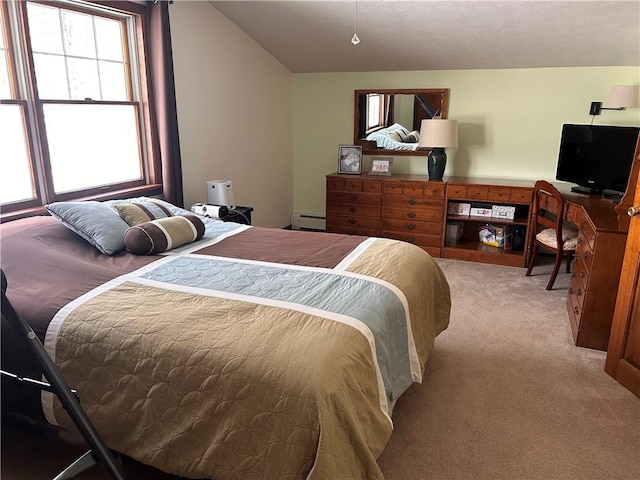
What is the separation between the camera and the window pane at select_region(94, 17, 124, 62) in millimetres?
3174

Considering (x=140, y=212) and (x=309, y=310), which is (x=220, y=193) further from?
(x=309, y=310)

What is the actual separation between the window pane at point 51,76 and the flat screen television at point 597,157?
12.7ft

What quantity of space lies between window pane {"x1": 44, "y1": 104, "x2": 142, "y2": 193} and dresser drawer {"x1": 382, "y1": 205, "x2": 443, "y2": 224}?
7.67 ft

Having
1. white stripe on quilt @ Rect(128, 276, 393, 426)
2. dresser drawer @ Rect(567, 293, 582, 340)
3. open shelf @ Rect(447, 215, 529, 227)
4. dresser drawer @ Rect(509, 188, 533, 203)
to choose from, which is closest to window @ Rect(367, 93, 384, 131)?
open shelf @ Rect(447, 215, 529, 227)

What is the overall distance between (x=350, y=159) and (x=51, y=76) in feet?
9.44

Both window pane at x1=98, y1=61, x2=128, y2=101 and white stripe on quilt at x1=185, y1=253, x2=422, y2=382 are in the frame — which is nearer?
white stripe on quilt at x1=185, y1=253, x2=422, y2=382

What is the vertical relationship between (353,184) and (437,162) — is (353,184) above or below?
below

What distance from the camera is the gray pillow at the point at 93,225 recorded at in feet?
7.91

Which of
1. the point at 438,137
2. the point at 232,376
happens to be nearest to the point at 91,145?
the point at 232,376

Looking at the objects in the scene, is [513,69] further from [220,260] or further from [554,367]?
[220,260]

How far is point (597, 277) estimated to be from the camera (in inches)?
107

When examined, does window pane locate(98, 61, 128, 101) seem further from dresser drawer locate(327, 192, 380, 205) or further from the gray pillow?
Answer: dresser drawer locate(327, 192, 380, 205)

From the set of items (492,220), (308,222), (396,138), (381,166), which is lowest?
(308,222)

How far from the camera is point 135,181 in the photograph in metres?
3.54
